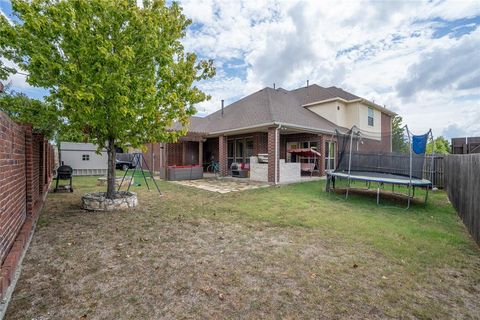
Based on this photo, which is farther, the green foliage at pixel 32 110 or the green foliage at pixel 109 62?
the green foliage at pixel 32 110

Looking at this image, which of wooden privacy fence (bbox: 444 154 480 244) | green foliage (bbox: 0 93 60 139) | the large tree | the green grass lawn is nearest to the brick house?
the large tree

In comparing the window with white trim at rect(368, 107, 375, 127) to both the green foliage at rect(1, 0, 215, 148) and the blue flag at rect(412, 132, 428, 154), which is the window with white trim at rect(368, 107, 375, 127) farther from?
the green foliage at rect(1, 0, 215, 148)

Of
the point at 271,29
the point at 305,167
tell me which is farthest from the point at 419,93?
the point at 271,29

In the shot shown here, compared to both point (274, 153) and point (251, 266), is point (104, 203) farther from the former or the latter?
point (274, 153)

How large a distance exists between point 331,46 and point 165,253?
1426 cm

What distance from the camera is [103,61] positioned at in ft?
16.4

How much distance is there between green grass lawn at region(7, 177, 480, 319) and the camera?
238 cm

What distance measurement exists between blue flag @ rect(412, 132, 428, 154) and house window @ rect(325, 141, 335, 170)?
233 inches

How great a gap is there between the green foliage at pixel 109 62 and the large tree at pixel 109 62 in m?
0.02

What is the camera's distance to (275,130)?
11516 mm

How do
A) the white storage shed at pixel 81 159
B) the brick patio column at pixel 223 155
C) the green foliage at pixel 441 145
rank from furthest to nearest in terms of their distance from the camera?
the green foliage at pixel 441 145 < the white storage shed at pixel 81 159 < the brick patio column at pixel 223 155

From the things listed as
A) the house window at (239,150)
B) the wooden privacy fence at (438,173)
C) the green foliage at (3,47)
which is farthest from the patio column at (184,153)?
the wooden privacy fence at (438,173)

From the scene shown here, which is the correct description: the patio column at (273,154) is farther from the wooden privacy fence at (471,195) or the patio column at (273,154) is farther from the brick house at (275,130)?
the wooden privacy fence at (471,195)

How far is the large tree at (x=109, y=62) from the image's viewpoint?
483 cm
